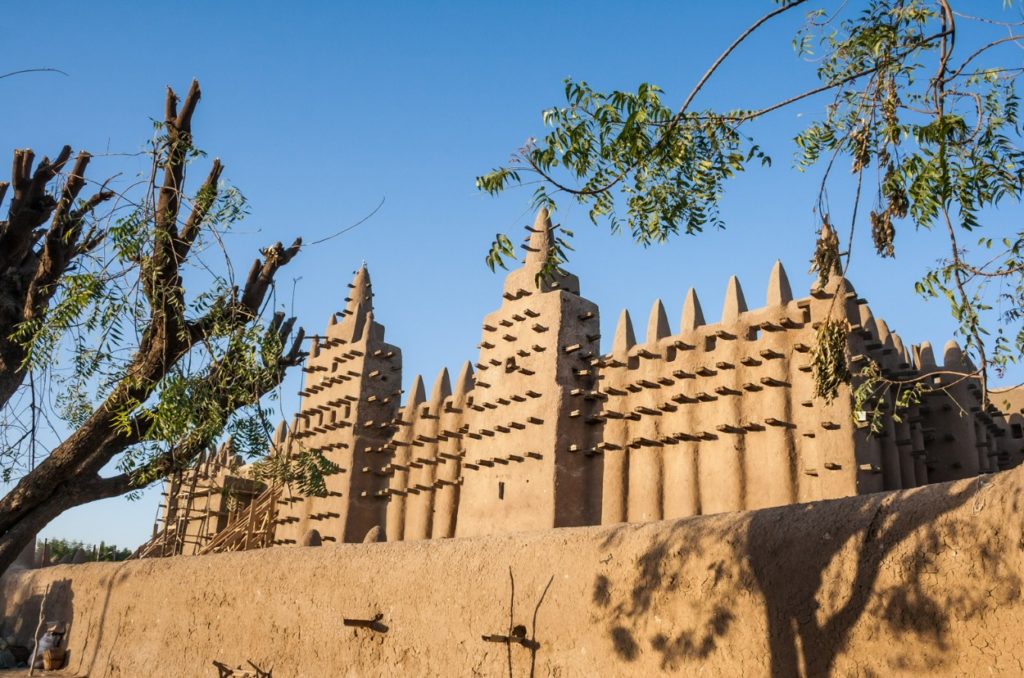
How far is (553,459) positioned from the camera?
1345 centimetres

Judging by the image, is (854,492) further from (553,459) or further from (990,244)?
(990,244)

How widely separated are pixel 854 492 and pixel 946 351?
22.2 feet

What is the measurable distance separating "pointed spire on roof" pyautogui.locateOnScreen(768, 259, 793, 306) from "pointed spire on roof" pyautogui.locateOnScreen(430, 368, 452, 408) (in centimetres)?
656

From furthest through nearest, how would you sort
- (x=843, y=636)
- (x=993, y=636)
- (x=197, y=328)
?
(x=197, y=328) < (x=843, y=636) < (x=993, y=636)

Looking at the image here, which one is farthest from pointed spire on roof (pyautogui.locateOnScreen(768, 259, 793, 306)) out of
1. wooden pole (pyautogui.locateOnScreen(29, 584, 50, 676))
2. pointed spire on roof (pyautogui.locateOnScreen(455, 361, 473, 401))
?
wooden pole (pyautogui.locateOnScreen(29, 584, 50, 676))

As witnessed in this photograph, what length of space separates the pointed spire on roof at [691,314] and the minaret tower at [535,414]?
Answer: 1627 millimetres

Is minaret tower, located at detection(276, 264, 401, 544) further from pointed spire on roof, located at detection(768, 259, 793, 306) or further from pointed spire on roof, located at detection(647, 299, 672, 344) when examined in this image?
pointed spire on roof, located at detection(768, 259, 793, 306)

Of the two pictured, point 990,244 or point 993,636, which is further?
point 990,244

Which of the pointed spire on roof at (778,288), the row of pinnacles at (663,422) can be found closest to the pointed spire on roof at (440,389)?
the row of pinnacles at (663,422)

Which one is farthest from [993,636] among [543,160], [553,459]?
[553,459]

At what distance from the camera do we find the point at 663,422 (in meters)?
15.1

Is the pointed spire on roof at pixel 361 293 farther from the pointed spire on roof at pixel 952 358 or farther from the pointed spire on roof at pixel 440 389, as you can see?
the pointed spire on roof at pixel 952 358

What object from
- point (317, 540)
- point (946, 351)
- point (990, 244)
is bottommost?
point (317, 540)

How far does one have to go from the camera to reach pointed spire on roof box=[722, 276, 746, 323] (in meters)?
14.7
